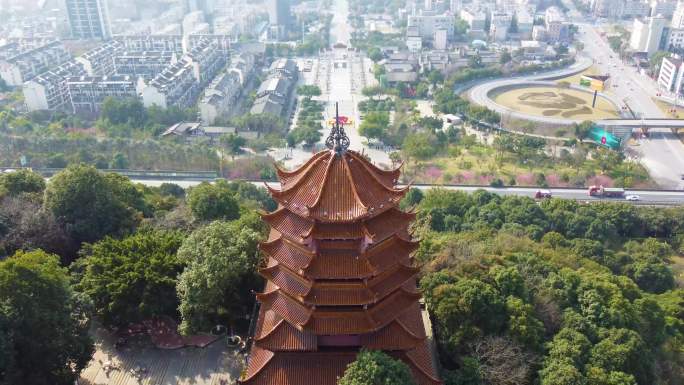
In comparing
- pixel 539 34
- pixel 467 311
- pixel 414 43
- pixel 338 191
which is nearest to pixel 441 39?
pixel 414 43

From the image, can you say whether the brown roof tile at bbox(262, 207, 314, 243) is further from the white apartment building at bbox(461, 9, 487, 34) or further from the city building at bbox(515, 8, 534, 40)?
the city building at bbox(515, 8, 534, 40)

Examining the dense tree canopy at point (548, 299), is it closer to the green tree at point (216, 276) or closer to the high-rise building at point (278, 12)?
the green tree at point (216, 276)

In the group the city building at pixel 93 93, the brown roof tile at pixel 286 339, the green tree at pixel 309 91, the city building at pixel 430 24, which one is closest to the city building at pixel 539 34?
the city building at pixel 430 24

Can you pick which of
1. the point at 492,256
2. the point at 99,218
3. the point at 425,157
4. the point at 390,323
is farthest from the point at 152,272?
the point at 425,157

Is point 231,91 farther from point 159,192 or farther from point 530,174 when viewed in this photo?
point 530,174

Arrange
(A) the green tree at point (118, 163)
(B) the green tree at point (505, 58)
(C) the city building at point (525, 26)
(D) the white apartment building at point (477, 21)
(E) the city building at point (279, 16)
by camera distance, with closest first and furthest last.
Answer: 1. (A) the green tree at point (118, 163)
2. (B) the green tree at point (505, 58)
3. (C) the city building at point (525, 26)
4. (E) the city building at point (279, 16)
5. (D) the white apartment building at point (477, 21)

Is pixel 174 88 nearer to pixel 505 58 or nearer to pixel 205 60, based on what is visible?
pixel 205 60
